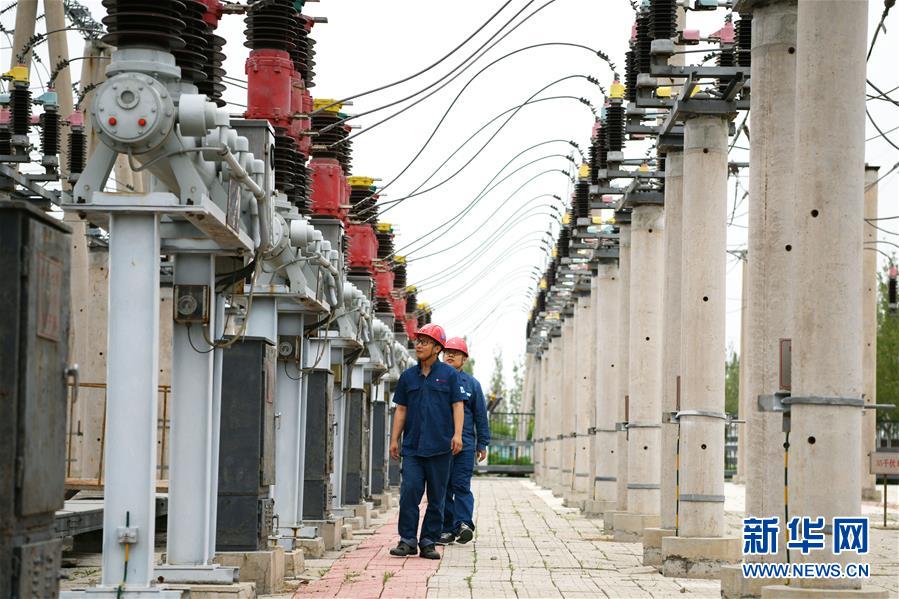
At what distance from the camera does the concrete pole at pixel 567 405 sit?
3978 centimetres

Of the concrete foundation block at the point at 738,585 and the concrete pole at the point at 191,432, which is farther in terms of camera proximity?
the concrete foundation block at the point at 738,585

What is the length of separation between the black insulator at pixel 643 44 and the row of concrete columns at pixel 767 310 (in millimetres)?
819

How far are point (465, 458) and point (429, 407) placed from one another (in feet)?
8.98

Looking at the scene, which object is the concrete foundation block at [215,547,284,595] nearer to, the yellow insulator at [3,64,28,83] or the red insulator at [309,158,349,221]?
the red insulator at [309,158,349,221]

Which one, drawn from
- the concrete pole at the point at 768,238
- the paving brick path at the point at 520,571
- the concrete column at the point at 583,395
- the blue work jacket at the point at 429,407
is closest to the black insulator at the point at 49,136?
the paving brick path at the point at 520,571

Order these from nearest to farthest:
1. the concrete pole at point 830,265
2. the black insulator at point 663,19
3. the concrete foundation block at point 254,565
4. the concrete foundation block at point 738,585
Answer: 1. the concrete pole at point 830,265
2. the concrete foundation block at point 738,585
3. the concrete foundation block at point 254,565
4. the black insulator at point 663,19

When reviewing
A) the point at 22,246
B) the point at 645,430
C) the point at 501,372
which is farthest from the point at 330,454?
the point at 501,372

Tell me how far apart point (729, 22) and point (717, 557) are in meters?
4.96

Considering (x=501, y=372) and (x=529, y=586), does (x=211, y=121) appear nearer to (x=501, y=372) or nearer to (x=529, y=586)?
(x=529, y=586)

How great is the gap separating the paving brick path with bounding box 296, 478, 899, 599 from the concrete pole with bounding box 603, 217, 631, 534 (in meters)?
0.59

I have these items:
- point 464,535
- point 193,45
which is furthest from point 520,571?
point 193,45

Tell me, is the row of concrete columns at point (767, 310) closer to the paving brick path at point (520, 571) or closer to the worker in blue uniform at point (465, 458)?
the paving brick path at point (520, 571)

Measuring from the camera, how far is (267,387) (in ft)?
42.7

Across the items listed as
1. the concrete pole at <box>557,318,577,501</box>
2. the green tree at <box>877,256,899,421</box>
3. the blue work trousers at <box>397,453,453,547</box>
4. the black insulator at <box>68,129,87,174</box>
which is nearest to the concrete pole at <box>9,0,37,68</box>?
the black insulator at <box>68,129,87,174</box>
